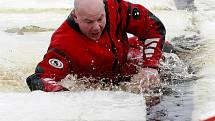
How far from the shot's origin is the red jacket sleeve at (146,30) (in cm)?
349

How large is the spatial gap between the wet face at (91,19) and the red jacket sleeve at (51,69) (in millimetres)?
202

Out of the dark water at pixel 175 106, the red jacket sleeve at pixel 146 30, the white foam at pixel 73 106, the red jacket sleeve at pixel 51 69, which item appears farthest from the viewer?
the red jacket sleeve at pixel 146 30

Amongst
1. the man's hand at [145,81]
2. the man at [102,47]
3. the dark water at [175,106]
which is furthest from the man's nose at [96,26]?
the dark water at [175,106]

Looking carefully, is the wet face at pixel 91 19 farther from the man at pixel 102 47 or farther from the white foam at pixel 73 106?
the white foam at pixel 73 106

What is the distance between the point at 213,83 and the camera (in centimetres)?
321

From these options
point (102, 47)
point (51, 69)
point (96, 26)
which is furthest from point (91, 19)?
point (51, 69)

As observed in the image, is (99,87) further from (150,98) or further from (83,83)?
(150,98)

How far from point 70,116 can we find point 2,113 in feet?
1.11

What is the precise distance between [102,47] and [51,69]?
0.36 m

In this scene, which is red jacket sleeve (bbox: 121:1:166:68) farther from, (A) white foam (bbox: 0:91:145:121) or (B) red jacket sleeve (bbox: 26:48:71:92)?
(A) white foam (bbox: 0:91:145:121)

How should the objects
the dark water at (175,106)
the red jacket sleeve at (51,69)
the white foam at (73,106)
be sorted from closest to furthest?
the white foam at (73,106), the dark water at (175,106), the red jacket sleeve at (51,69)

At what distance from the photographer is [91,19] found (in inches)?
126

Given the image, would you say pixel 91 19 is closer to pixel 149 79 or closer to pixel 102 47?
pixel 102 47

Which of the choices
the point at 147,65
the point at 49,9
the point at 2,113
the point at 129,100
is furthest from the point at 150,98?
the point at 49,9
